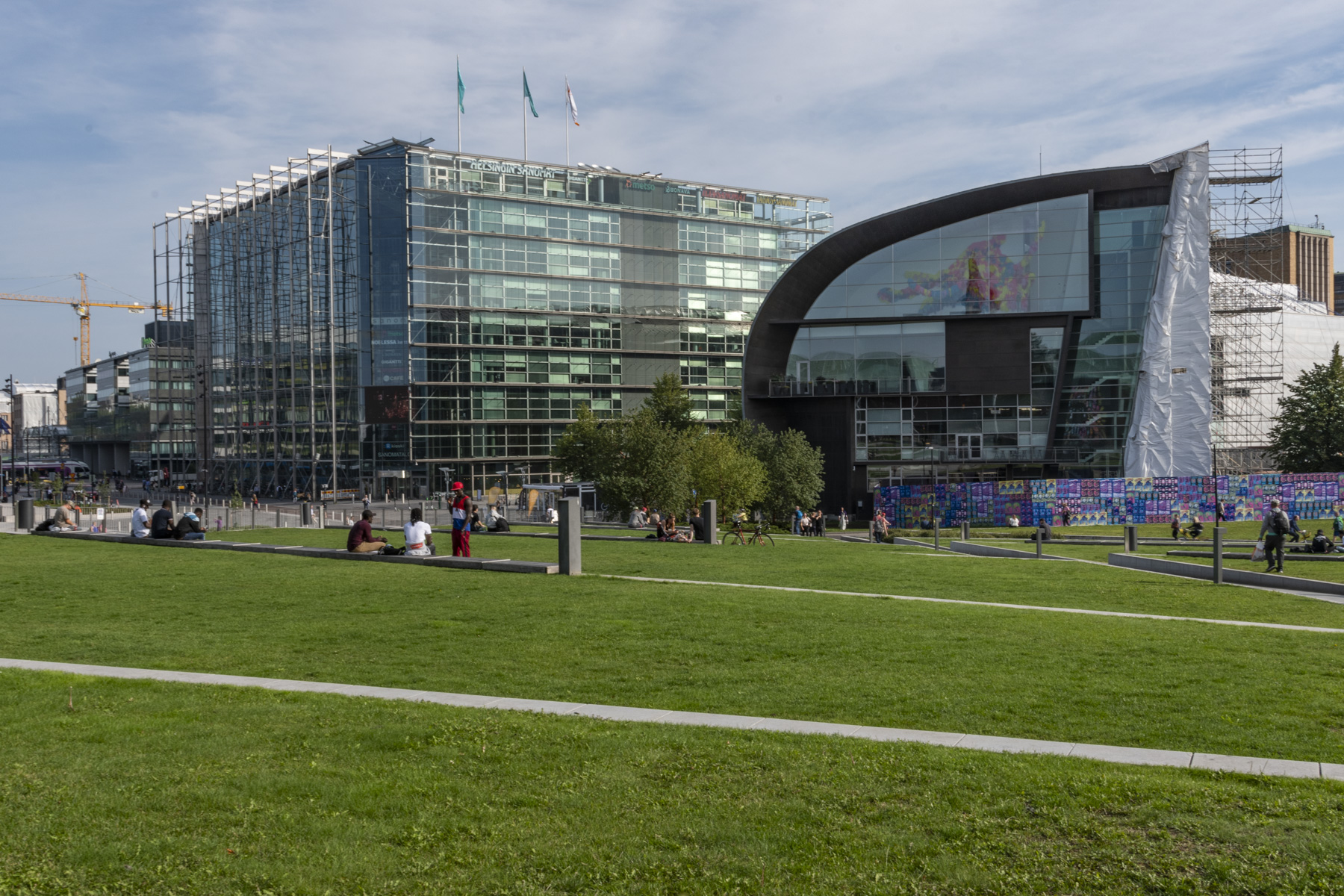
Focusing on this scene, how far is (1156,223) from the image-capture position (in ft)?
204

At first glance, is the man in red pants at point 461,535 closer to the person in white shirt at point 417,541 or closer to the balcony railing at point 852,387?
the person in white shirt at point 417,541

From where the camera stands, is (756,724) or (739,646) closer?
(756,724)

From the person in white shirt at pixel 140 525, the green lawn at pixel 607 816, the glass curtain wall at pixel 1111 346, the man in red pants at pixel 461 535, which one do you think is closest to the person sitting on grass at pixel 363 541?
the man in red pants at pixel 461 535

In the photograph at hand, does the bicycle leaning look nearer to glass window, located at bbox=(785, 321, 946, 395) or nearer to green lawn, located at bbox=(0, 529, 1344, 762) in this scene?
green lawn, located at bbox=(0, 529, 1344, 762)

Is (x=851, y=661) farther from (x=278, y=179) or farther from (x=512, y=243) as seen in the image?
(x=278, y=179)

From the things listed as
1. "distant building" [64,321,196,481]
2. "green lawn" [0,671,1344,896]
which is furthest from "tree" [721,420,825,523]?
"distant building" [64,321,196,481]

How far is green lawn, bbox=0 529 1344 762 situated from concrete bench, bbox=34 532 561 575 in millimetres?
716

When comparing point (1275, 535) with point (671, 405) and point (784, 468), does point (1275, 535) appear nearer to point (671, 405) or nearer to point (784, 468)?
point (784, 468)

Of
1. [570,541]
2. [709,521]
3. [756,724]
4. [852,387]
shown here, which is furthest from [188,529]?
[852,387]

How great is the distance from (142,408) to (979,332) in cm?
10529

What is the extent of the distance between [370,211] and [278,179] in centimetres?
1485

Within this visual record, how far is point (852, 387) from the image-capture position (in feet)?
220

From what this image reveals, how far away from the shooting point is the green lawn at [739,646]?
933 cm

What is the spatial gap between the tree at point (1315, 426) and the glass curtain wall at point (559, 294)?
152 ft
